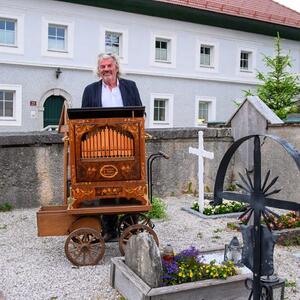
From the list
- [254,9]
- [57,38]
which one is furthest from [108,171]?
[254,9]

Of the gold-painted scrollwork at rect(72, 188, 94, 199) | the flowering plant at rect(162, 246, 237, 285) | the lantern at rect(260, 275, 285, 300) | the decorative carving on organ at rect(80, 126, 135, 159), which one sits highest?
the decorative carving on organ at rect(80, 126, 135, 159)

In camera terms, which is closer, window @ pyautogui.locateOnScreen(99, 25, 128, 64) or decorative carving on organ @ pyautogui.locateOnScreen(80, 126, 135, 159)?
decorative carving on organ @ pyautogui.locateOnScreen(80, 126, 135, 159)

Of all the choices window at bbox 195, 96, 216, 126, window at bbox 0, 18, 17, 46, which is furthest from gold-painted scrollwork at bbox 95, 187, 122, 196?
window at bbox 195, 96, 216, 126

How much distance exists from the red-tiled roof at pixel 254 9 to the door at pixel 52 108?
6.37 meters

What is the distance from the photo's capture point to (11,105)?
61.6ft

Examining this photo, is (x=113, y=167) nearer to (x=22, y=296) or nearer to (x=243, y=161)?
(x=22, y=296)

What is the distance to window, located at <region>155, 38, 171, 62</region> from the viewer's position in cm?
2189

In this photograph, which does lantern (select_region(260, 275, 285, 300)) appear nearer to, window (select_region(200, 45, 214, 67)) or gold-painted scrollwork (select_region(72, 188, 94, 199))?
gold-painted scrollwork (select_region(72, 188, 94, 199))

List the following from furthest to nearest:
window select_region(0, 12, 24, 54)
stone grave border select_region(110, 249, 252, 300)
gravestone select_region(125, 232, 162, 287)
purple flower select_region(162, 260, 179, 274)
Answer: window select_region(0, 12, 24, 54) < purple flower select_region(162, 260, 179, 274) < gravestone select_region(125, 232, 162, 287) < stone grave border select_region(110, 249, 252, 300)

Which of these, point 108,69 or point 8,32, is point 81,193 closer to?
point 108,69

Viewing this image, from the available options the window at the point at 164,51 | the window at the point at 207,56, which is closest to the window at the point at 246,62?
the window at the point at 207,56

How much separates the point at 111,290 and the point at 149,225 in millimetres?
1209

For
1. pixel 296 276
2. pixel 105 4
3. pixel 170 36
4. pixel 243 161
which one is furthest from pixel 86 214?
pixel 170 36

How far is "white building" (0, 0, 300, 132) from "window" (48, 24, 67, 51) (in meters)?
0.04
